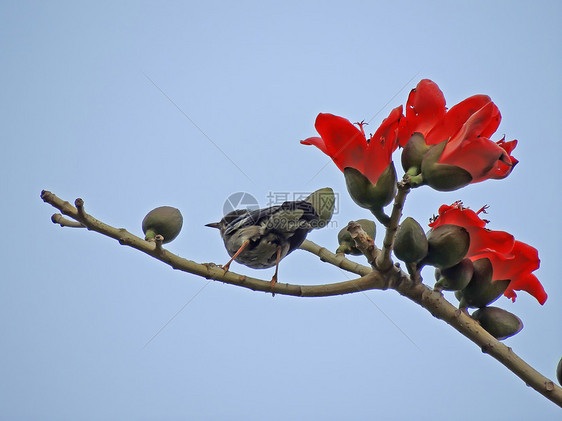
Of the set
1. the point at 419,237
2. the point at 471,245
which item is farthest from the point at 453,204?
the point at 419,237

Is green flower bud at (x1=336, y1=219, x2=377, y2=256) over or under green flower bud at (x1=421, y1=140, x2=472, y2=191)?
over

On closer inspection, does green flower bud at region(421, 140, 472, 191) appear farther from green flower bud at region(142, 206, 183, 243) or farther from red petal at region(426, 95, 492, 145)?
green flower bud at region(142, 206, 183, 243)

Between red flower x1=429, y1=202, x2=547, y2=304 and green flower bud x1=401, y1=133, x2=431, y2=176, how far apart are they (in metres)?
0.32

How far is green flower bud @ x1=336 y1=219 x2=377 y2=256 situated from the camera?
2889mm

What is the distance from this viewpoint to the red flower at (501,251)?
2.35m

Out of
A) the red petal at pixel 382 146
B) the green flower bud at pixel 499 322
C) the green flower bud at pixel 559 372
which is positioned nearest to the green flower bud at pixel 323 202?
the red petal at pixel 382 146

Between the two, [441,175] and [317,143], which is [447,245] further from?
[317,143]

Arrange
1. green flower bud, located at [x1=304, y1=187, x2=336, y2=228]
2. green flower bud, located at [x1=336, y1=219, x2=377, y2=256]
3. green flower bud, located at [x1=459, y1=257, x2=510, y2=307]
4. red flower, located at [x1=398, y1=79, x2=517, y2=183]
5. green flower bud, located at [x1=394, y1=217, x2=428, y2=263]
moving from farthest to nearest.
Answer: green flower bud, located at [x1=304, y1=187, x2=336, y2=228], green flower bud, located at [x1=336, y1=219, x2=377, y2=256], green flower bud, located at [x1=459, y1=257, x2=510, y2=307], green flower bud, located at [x1=394, y1=217, x2=428, y2=263], red flower, located at [x1=398, y1=79, x2=517, y2=183]

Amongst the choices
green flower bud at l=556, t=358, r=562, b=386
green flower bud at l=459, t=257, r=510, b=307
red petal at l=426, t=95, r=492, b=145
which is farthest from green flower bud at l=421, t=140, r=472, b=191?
green flower bud at l=556, t=358, r=562, b=386

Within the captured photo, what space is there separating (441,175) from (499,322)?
838 millimetres

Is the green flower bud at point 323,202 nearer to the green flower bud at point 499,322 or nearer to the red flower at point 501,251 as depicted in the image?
the red flower at point 501,251

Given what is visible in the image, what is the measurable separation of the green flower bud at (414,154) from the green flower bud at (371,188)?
0.20 feet

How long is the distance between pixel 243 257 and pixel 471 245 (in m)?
1.53

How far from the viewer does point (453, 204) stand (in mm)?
2484
